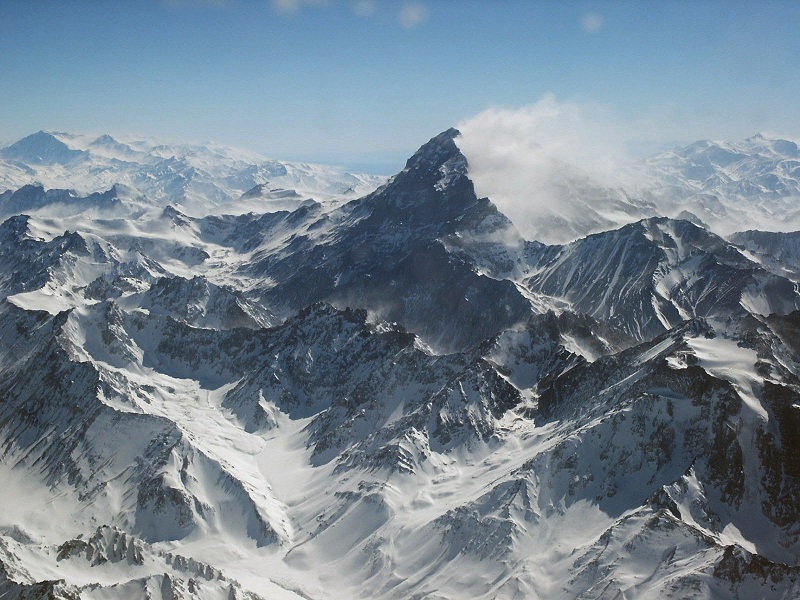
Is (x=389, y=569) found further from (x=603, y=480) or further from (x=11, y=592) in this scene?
(x=11, y=592)

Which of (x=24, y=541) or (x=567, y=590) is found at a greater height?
(x=24, y=541)

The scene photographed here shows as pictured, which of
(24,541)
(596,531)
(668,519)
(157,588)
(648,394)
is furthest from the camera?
(24,541)

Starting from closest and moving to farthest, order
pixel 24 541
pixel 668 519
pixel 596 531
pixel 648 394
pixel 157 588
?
pixel 157 588 → pixel 668 519 → pixel 596 531 → pixel 648 394 → pixel 24 541

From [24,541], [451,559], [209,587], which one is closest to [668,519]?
[451,559]

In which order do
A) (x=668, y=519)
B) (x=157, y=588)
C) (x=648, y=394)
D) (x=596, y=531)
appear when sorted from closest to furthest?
(x=157, y=588), (x=668, y=519), (x=596, y=531), (x=648, y=394)

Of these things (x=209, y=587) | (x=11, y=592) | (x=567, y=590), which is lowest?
(x=567, y=590)

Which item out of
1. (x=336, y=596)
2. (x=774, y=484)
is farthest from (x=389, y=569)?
(x=774, y=484)

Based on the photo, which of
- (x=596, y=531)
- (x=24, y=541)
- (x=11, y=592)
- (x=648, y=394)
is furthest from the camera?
(x=24, y=541)

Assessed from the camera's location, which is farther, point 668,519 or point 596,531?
point 596,531

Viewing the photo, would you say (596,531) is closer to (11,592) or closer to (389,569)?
(389,569)
